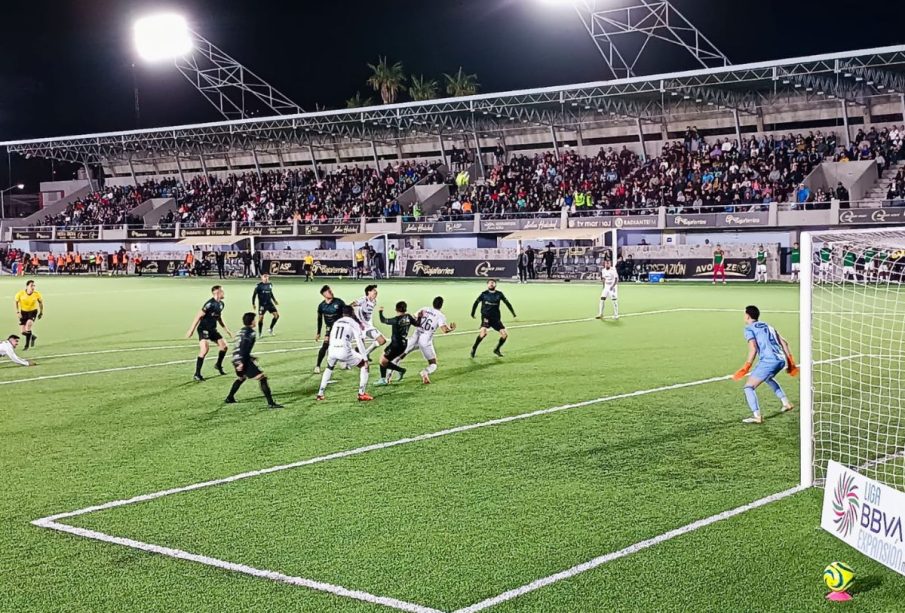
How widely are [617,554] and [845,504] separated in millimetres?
1776

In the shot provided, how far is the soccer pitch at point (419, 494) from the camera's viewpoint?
588 cm

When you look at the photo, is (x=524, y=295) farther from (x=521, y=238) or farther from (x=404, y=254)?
(x=404, y=254)

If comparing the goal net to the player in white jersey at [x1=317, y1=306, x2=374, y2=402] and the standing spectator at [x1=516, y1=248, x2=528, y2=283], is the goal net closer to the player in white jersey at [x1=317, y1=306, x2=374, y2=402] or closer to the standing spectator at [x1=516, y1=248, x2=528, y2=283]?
the player in white jersey at [x1=317, y1=306, x2=374, y2=402]

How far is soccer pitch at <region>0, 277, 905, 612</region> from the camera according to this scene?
5.88 meters

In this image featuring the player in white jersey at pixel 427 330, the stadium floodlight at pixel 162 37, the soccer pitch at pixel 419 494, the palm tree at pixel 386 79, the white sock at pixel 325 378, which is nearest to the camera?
the soccer pitch at pixel 419 494

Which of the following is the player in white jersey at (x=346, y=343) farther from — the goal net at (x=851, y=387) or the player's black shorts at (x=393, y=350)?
the goal net at (x=851, y=387)

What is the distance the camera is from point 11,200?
298 ft

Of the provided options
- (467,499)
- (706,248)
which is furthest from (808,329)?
(706,248)

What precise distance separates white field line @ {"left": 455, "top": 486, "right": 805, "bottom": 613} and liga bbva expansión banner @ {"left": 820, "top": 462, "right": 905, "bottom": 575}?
0.75 metres

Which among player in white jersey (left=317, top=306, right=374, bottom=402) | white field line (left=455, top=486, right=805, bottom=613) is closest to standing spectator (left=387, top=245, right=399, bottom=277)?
player in white jersey (left=317, top=306, right=374, bottom=402)

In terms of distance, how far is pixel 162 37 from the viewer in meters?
62.6

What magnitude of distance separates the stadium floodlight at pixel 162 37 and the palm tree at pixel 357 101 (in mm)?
21248

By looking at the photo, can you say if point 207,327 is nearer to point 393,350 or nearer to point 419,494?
point 393,350

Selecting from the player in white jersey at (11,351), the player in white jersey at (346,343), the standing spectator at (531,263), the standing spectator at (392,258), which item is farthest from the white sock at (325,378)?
the standing spectator at (392,258)
